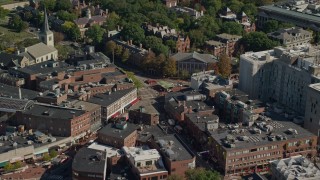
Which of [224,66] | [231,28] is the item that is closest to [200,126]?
[224,66]

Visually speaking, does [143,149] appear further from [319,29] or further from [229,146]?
[319,29]

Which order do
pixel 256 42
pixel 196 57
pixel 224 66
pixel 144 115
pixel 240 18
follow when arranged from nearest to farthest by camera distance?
pixel 144 115 → pixel 224 66 → pixel 196 57 → pixel 256 42 → pixel 240 18

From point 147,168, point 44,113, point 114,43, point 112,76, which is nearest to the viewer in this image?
point 147,168

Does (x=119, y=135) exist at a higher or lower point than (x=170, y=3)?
lower

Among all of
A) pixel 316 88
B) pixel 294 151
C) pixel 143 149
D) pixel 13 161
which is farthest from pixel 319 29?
pixel 13 161

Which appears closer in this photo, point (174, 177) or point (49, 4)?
point (174, 177)

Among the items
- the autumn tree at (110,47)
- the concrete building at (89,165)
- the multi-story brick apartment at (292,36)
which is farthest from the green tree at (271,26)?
the concrete building at (89,165)

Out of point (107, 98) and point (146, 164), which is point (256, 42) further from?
point (146, 164)
